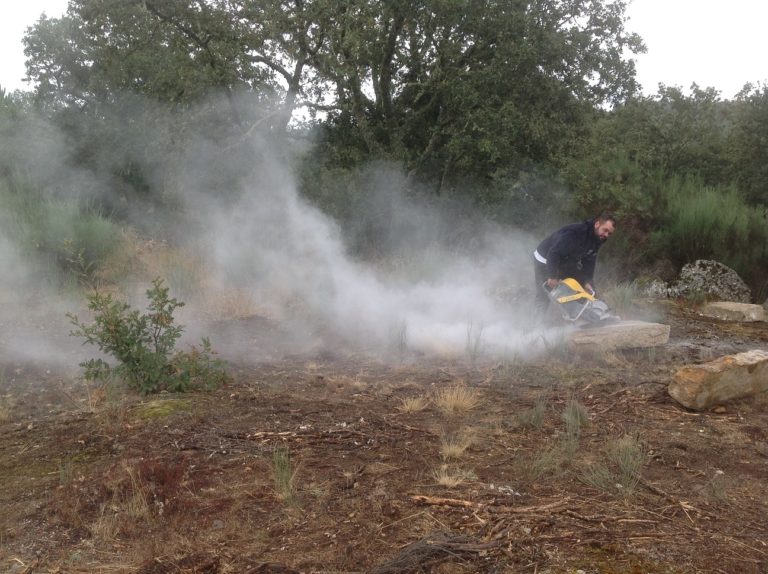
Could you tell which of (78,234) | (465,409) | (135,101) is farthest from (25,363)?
(135,101)

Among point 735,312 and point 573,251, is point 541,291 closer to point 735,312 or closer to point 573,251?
point 573,251

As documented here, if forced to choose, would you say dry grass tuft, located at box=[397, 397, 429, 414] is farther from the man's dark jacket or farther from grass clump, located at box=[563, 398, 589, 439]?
the man's dark jacket

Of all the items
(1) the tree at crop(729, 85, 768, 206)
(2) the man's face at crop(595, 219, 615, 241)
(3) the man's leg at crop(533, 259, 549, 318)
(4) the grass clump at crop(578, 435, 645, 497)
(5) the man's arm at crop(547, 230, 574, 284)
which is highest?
(1) the tree at crop(729, 85, 768, 206)

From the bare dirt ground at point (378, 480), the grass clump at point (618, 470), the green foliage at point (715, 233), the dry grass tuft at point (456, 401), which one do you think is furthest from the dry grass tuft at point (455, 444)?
the green foliage at point (715, 233)

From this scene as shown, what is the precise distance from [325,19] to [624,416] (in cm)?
790

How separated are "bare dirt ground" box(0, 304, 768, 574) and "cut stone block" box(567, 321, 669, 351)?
1.08 m

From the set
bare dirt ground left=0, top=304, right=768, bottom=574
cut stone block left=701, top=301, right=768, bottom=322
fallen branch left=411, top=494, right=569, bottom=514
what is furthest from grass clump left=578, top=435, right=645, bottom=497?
cut stone block left=701, top=301, right=768, bottom=322

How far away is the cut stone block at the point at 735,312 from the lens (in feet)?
28.9

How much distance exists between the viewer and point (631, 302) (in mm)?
9039

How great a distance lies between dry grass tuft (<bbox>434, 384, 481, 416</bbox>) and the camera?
4902mm

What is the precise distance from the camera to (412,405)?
4.91 m


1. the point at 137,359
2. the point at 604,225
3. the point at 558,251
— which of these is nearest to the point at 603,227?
the point at 604,225

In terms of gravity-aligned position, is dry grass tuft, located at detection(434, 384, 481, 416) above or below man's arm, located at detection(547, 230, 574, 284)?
below

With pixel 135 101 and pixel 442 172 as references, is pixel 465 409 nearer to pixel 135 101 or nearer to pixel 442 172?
pixel 442 172
